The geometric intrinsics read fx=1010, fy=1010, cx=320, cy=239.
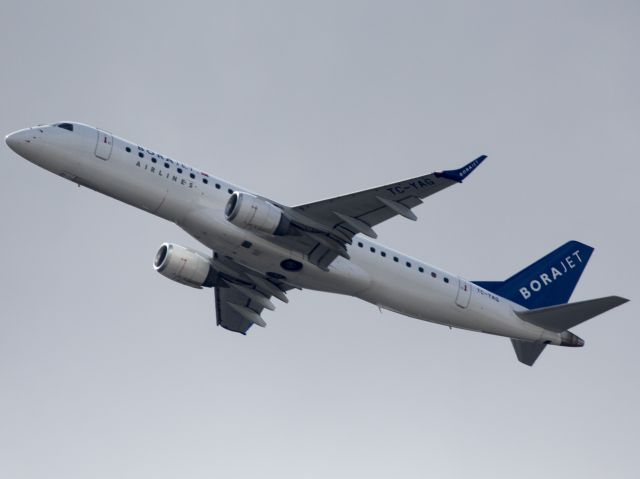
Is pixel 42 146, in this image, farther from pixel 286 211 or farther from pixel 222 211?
pixel 286 211

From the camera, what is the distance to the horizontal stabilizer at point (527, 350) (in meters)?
52.1

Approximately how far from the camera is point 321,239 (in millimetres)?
45469

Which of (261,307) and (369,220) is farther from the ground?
(369,220)

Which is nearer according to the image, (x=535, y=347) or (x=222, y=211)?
(x=222, y=211)

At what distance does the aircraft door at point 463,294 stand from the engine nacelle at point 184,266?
39.9ft

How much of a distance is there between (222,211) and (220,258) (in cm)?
564

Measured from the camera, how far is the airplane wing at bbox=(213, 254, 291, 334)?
5069 cm

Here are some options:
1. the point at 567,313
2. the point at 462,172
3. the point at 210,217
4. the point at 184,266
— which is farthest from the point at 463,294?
the point at 184,266

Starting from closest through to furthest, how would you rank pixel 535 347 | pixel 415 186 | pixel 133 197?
pixel 415 186 < pixel 133 197 < pixel 535 347

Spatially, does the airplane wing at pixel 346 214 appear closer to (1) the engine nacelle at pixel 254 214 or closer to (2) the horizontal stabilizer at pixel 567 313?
(1) the engine nacelle at pixel 254 214

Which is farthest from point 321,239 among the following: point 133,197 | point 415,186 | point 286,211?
point 133,197

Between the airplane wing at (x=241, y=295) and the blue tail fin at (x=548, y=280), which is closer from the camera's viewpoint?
the airplane wing at (x=241, y=295)

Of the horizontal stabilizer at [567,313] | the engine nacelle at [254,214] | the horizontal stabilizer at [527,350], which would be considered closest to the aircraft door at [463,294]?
the horizontal stabilizer at [567,313]

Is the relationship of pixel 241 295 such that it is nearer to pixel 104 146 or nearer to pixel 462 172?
pixel 104 146
